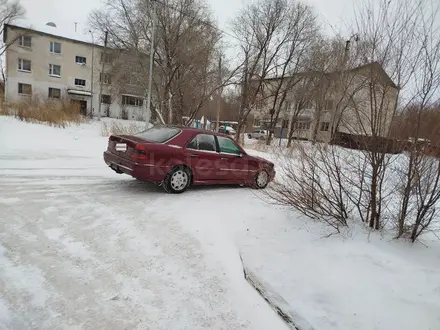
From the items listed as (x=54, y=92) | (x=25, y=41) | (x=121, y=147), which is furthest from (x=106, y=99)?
(x=121, y=147)

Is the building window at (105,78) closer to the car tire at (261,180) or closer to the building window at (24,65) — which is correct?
the building window at (24,65)

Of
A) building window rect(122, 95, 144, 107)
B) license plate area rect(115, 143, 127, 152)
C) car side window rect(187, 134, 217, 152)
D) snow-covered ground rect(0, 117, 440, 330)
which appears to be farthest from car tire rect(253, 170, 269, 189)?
building window rect(122, 95, 144, 107)

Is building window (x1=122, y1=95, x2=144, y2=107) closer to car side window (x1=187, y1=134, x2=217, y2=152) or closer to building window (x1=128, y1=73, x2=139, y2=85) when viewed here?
building window (x1=128, y1=73, x2=139, y2=85)

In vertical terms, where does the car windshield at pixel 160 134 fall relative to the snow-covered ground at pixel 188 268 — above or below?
above

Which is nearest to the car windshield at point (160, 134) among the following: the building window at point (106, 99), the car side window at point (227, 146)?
the car side window at point (227, 146)

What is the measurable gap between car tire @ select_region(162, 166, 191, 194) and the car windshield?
70 centimetres

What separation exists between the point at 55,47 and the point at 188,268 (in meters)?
46.3

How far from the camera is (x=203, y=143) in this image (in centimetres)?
677

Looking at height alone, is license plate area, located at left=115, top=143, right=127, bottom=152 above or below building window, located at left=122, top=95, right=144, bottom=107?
below

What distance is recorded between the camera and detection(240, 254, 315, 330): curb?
2.66 metres

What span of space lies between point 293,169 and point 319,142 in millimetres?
645

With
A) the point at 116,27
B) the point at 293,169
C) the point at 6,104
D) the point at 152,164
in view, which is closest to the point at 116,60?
the point at 116,27

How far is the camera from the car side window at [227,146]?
7137 millimetres

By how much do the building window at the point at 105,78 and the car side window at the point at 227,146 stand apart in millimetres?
35472
